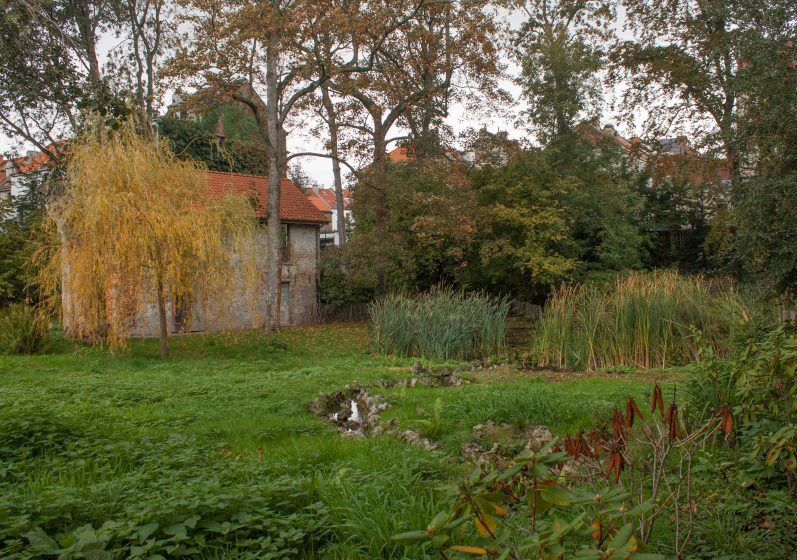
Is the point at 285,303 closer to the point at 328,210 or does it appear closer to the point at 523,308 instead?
the point at 523,308

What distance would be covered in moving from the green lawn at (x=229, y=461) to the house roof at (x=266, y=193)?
54.5 ft

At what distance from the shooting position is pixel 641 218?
1225 inches

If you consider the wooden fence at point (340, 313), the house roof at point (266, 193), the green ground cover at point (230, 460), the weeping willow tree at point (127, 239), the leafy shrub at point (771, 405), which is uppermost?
the house roof at point (266, 193)

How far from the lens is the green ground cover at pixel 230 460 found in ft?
11.7

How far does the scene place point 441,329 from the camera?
15133mm

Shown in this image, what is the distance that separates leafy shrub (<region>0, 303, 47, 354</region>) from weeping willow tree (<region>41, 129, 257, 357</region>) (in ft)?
2.07

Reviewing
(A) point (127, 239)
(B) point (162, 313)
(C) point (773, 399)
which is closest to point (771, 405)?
(C) point (773, 399)

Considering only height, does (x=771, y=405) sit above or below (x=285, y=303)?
above

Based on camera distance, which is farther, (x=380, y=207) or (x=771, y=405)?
(x=380, y=207)

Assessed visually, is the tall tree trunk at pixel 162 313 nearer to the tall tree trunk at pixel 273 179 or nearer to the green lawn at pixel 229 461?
the green lawn at pixel 229 461

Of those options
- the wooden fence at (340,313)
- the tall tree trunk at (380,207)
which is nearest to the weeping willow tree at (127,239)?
the tall tree trunk at (380,207)

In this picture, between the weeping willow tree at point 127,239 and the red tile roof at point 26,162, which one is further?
the red tile roof at point 26,162

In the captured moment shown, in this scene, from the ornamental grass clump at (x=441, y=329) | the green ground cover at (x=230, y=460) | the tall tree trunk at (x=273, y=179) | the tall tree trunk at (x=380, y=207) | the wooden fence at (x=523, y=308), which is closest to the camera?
the green ground cover at (x=230, y=460)

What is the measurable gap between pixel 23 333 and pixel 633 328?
13100mm
